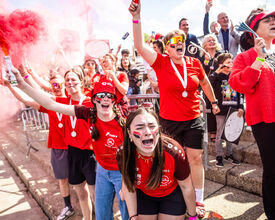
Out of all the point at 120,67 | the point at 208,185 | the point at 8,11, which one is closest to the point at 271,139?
the point at 208,185

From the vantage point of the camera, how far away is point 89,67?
15.4 feet

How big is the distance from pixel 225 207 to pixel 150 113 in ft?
5.59

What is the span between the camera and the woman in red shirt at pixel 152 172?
1884 mm

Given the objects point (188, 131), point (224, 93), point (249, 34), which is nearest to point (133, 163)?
point (188, 131)

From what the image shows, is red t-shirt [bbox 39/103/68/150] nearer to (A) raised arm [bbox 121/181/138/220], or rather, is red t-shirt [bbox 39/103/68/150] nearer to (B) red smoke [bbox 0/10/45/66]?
(B) red smoke [bbox 0/10/45/66]

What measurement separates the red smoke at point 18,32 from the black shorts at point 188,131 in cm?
192

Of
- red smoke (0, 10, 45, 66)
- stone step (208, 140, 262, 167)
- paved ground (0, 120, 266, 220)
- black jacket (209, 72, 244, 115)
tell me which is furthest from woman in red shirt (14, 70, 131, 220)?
stone step (208, 140, 262, 167)

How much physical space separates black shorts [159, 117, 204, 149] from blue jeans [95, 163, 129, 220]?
2.66 ft

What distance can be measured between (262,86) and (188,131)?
2.97 ft

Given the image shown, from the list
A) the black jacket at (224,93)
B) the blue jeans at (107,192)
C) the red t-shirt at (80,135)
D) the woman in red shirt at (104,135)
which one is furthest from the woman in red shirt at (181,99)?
the black jacket at (224,93)

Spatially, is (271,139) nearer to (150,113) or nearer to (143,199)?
(150,113)

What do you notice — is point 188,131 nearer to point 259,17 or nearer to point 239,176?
point 239,176

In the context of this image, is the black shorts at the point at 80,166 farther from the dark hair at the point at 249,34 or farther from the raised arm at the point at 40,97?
the dark hair at the point at 249,34

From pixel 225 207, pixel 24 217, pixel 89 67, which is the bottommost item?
pixel 24 217
